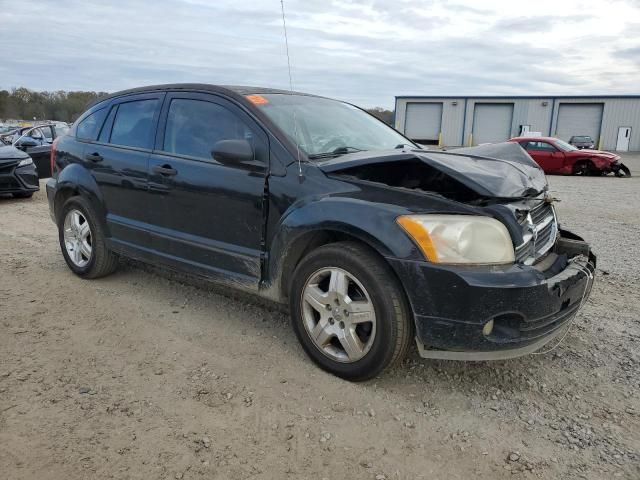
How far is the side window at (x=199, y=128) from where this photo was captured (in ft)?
11.6

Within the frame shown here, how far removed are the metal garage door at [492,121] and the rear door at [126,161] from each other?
40485mm

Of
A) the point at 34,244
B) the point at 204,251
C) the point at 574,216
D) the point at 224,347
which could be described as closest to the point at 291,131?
the point at 204,251

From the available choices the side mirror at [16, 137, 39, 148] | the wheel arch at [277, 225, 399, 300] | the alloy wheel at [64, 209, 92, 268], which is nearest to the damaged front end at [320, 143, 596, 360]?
the wheel arch at [277, 225, 399, 300]

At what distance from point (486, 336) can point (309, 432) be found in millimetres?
1042

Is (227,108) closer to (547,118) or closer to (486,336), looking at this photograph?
(486,336)

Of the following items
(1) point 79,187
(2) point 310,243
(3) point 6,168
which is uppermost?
(1) point 79,187

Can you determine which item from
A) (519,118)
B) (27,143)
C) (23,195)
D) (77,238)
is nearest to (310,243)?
(77,238)

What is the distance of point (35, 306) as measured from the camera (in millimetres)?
4137

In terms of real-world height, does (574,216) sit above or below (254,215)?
below

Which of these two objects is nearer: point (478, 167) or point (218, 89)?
point (478, 167)

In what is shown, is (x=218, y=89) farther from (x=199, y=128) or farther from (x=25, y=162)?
(x=25, y=162)

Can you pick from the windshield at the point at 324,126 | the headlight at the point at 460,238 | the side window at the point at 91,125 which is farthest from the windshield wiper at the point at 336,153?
the side window at the point at 91,125

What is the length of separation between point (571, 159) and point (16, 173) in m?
16.4

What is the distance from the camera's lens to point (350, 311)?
287 cm
